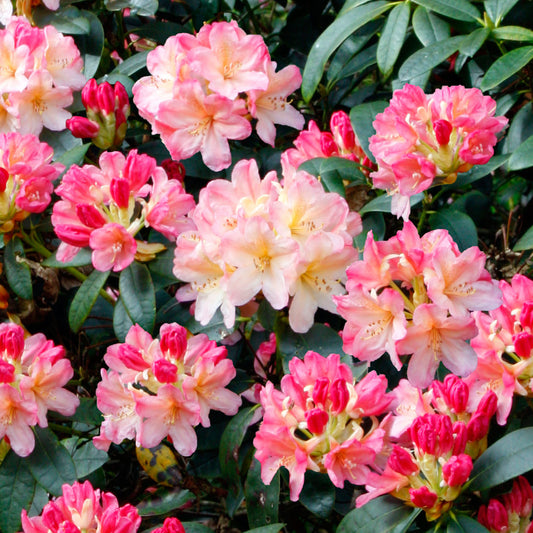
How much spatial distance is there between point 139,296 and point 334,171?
0.38 meters

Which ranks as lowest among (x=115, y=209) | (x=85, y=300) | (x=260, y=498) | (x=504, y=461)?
(x=260, y=498)

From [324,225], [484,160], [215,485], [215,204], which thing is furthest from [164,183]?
[215,485]

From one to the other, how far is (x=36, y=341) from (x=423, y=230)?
0.72 metres

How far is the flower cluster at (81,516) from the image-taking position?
115 cm

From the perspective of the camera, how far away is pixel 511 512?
1134 millimetres

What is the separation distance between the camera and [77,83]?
1.57 meters

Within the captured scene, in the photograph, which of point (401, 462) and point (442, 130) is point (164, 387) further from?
point (442, 130)

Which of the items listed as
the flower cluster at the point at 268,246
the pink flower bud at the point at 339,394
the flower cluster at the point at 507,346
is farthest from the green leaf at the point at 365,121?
the pink flower bud at the point at 339,394

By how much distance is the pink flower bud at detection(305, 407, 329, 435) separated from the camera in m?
1.08

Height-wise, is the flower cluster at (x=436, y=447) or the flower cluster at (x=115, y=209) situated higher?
the flower cluster at (x=115, y=209)

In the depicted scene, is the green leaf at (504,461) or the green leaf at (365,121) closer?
the green leaf at (504,461)

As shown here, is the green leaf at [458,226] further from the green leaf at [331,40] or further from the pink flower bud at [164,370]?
the pink flower bud at [164,370]

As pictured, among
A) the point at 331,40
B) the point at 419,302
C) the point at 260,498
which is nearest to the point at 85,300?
the point at 260,498

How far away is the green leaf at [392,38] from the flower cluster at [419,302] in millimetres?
464
